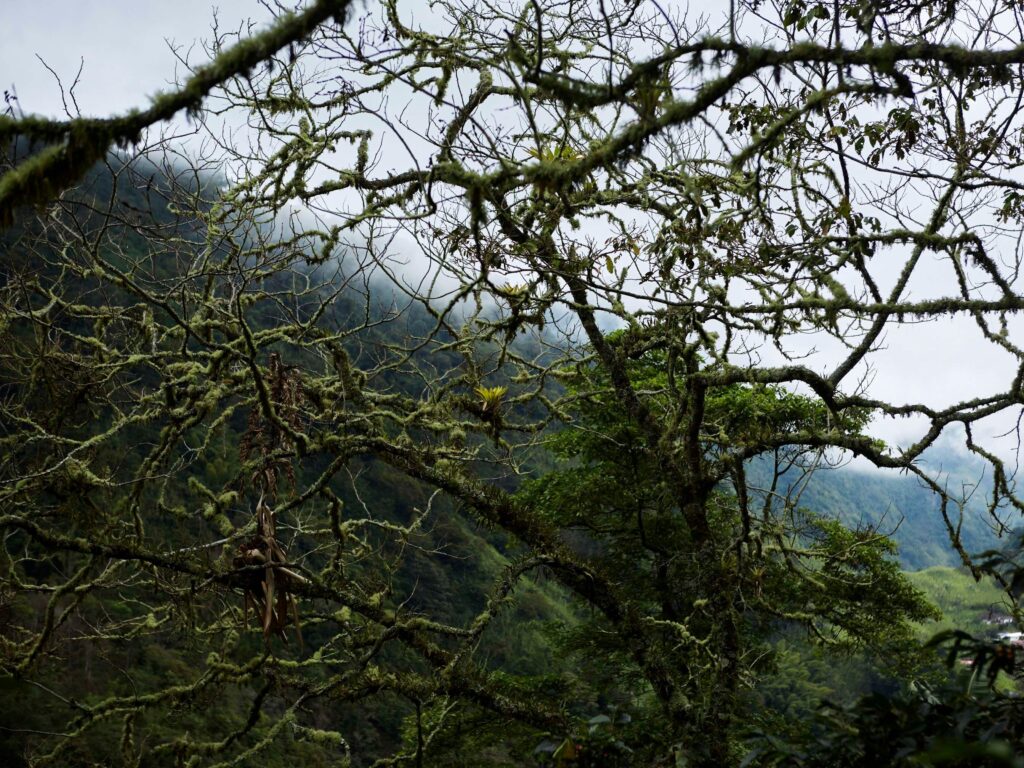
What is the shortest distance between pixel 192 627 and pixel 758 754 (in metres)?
4.19

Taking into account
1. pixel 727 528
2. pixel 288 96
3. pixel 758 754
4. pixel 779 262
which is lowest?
pixel 758 754

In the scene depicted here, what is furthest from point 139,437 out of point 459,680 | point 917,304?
point 917,304

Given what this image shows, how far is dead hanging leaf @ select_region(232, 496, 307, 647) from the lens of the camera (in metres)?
3.75

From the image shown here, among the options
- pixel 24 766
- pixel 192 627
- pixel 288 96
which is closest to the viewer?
pixel 192 627

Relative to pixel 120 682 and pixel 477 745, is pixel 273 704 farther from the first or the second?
pixel 477 745

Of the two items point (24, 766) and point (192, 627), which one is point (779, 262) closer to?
point (192, 627)

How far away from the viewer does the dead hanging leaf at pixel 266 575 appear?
375 centimetres

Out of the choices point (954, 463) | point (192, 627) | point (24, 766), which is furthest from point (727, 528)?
point (954, 463)

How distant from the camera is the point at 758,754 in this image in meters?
2.26

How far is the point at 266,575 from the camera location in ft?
12.1

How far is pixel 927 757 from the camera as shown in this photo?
5.19 ft

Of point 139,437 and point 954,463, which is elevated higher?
point 954,463

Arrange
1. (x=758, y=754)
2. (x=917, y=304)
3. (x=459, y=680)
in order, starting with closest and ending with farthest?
(x=758, y=754), (x=917, y=304), (x=459, y=680)

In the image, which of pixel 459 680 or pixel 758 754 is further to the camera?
pixel 459 680
